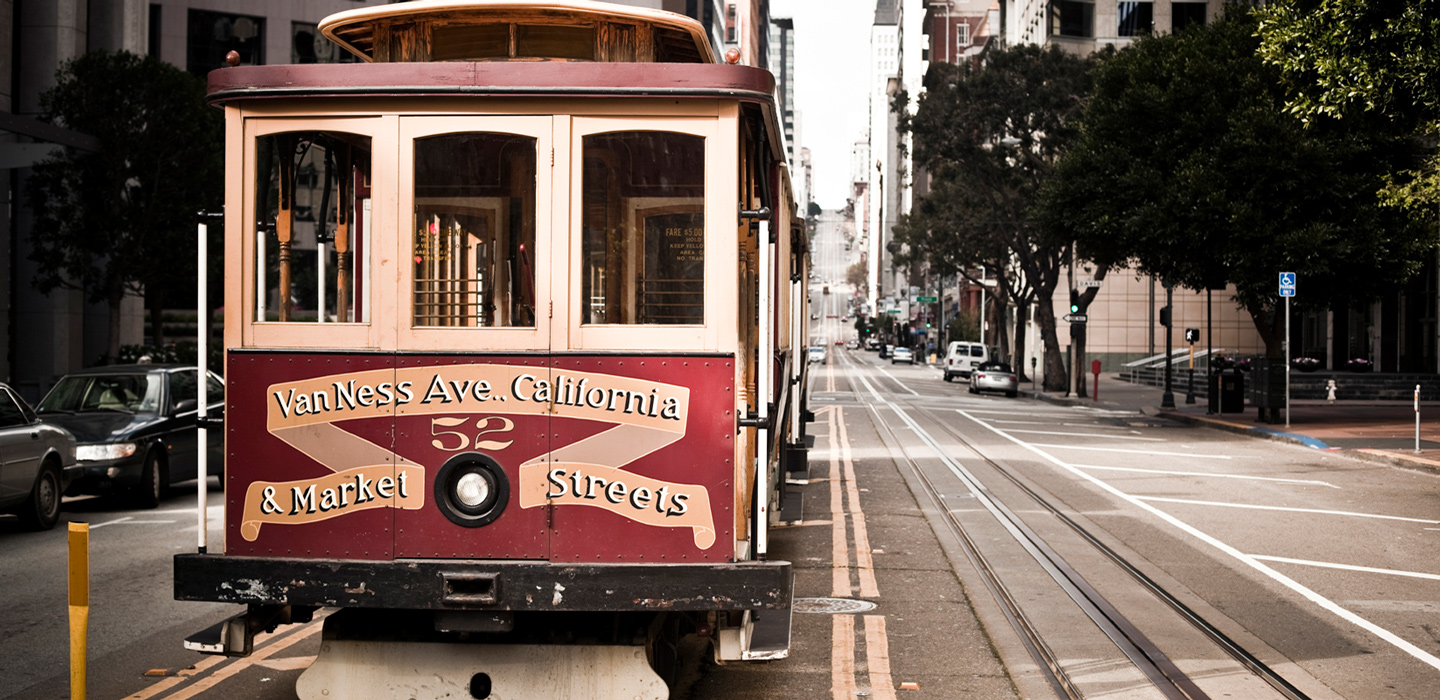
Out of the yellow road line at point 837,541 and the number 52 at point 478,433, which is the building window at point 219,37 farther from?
the number 52 at point 478,433

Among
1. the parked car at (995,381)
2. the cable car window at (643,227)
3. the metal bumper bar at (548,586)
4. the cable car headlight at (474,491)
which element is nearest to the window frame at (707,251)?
the cable car window at (643,227)

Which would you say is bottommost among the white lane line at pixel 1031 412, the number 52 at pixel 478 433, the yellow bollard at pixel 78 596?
the white lane line at pixel 1031 412

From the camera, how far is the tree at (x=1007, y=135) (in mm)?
44219

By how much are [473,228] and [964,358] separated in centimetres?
5516

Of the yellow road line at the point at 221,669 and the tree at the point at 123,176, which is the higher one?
the tree at the point at 123,176

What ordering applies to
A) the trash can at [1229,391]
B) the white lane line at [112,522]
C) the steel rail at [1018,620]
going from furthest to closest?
the trash can at [1229,391]
the white lane line at [112,522]
the steel rail at [1018,620]

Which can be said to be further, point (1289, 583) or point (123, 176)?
point (123, 176)

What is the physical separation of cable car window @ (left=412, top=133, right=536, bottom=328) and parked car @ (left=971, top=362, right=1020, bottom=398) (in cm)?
4119

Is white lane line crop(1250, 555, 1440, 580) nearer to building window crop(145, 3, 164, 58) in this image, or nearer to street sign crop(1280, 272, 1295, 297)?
street sign crop(1280, 272, 1295, 297)

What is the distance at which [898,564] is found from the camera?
1117 centimetres

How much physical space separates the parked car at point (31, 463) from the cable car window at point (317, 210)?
736 cm

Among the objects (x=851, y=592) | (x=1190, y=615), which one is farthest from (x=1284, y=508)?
(x=851, y=592)

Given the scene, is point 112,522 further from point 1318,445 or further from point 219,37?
point 219,37

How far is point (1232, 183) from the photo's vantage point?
29.1 meters
